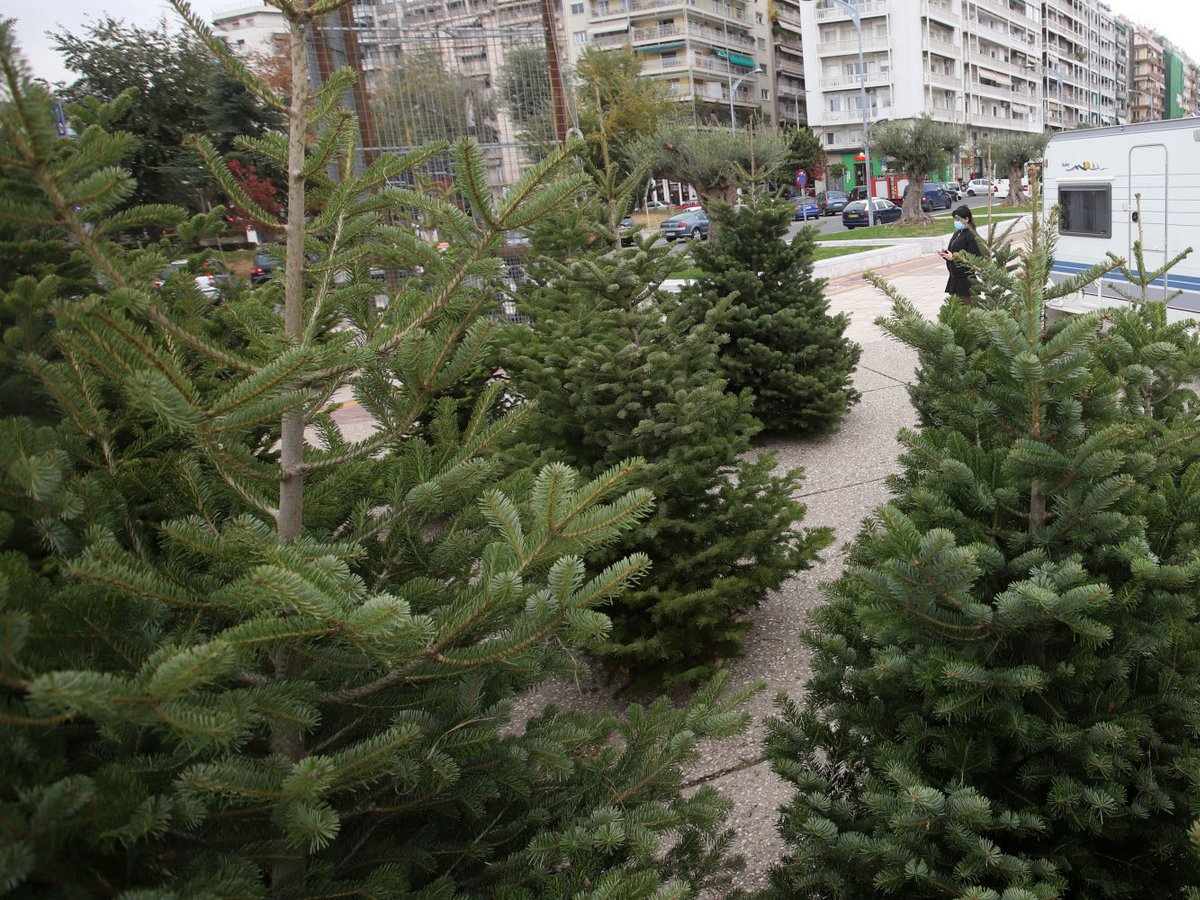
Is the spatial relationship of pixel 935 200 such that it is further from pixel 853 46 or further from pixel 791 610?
pixel 791 610

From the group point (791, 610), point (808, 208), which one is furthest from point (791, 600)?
point (808, 208)

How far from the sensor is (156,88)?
12391 mm

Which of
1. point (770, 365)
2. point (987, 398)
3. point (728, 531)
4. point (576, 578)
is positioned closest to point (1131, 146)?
point (770, 365)

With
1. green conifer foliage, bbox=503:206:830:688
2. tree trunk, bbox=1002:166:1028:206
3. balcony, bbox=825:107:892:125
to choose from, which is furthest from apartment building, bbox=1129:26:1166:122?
green conifer foliage, bbox=503:206:830:688

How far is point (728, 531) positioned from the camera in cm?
Answer: 465

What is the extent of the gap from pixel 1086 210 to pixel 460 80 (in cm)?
855

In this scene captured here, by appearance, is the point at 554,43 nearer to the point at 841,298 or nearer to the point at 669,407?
the point at 669,407

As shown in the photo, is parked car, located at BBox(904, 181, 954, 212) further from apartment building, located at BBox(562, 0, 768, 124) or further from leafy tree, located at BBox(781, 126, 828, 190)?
apartment building, located at BBox(562, 0, 768, 124)

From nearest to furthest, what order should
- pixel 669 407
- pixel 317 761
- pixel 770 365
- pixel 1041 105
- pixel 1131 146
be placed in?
pixel 317 761 < pixel 669 407 < pixel 770 365 < pixel 1131 146 < pixel 1041 105

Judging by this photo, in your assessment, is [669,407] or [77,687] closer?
[77,687]

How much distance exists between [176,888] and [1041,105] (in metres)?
101

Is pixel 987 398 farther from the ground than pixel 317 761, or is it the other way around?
pixel 987 398

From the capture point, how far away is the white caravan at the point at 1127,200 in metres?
9.71

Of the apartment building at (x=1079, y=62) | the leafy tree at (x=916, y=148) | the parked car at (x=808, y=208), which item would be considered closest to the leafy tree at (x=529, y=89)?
the leafy tree at (x=916, y=148)
